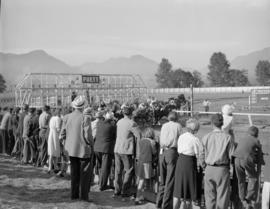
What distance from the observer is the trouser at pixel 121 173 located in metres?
6.77

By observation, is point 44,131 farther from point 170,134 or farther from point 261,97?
point 261,97

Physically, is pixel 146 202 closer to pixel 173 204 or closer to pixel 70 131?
pixel 173 204

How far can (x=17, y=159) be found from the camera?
11.2 m

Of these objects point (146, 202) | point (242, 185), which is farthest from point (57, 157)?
point (242, 185)

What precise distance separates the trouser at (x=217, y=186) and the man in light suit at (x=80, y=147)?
2.02m

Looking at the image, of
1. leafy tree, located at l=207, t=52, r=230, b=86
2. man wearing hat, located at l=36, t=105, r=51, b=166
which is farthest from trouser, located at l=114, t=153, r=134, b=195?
leafy tree, located at l=207, t=52, r=230, b=86

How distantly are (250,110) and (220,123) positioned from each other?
18217 mm

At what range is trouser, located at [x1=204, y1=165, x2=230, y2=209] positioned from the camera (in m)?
5.12

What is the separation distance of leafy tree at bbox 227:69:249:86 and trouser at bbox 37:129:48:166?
3708 inches

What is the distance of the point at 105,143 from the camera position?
7.18 metres

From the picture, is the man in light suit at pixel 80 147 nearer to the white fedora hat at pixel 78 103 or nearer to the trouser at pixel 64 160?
A: the white fedora hat at pixel 78 103

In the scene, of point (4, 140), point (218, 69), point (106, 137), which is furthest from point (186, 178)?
point (218, 69)

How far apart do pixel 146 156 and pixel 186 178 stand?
1.07 metres

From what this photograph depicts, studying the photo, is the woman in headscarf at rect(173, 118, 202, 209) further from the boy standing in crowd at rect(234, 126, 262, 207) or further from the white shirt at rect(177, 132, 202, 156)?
the boy standing in crowd at rect(234, 126, 262, 207)
